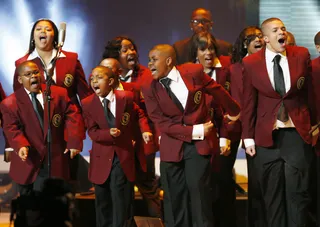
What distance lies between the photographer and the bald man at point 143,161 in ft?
21.5

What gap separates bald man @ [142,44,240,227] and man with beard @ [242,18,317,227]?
280mm

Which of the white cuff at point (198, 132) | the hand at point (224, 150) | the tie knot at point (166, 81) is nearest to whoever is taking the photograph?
the white cuff at point (198, 132)

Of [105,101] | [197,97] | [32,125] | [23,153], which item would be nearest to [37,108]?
[32,125]

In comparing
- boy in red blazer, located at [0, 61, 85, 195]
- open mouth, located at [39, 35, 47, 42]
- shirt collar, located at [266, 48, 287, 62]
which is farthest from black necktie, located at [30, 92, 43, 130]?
shirt collar, located at [266, 48, 287, 62]

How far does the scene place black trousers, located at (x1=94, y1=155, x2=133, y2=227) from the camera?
6168mm

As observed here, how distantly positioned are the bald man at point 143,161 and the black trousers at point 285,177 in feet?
3.44

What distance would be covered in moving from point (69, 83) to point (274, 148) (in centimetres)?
184

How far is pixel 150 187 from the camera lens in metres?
6.93

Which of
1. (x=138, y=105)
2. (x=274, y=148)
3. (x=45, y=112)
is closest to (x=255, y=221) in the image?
(x=274, y=148)

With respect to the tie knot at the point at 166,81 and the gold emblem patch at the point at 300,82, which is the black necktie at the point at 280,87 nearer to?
the gold emblem patch at the point at 300,82

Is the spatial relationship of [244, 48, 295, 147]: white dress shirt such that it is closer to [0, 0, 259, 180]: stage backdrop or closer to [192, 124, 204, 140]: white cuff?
[192, 124, 204, 140]: white cuff

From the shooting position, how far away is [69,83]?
662 centimetres

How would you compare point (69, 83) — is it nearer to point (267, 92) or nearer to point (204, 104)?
point (204, 104)

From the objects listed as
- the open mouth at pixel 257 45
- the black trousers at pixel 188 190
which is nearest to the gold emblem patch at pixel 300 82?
the black trousers at pixel 188 190
